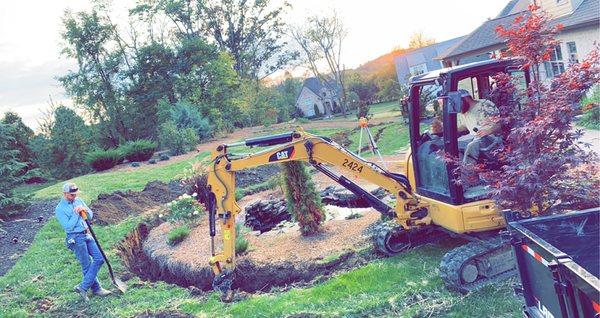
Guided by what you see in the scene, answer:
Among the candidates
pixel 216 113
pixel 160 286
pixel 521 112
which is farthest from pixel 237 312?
pixel 216 113

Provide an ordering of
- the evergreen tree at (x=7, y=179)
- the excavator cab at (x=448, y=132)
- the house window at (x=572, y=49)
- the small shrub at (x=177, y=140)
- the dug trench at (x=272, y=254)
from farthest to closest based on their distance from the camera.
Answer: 1. the small shrub at (x=177, y=140)
2. the house window at (x=572, y=49)
3. the evergreen tree at (x=7, y=179)
4. the dug trench at (x=272, y=254)
5. the excavator cab at (x=448, y=132)

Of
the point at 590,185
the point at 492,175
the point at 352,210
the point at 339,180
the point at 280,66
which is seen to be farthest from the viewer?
the point at 280,66

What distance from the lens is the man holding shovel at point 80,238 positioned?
9031 millimetres

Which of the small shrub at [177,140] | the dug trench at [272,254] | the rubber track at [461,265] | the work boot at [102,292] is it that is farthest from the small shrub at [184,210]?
the small shrub at [177,140]

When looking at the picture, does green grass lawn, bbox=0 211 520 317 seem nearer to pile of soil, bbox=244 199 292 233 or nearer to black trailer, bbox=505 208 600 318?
black trailer, bbox=505 208 600 318

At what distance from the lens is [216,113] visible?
120 feet

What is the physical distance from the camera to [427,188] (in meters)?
7.70

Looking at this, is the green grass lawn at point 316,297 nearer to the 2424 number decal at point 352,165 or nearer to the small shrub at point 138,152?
the 2424 number decal at point 352,165

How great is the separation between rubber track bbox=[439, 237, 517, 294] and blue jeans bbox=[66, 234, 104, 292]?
5.53 m

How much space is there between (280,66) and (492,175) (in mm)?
50502

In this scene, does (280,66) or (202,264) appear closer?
(202,264)

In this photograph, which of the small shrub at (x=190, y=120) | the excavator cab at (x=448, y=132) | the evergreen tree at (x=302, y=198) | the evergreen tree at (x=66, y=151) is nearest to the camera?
the excavator cab at (x=448, y=132)

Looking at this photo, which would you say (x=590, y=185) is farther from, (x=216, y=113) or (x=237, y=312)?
(x=216, y=113)

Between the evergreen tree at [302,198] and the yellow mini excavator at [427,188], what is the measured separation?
1.54m
